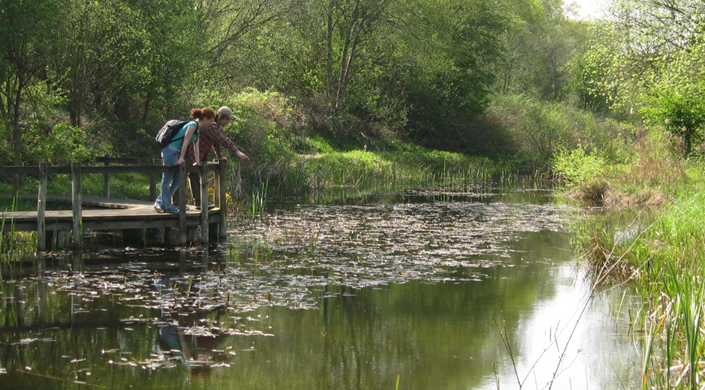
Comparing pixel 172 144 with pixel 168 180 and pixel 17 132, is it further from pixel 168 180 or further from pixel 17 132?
pixel 17 132

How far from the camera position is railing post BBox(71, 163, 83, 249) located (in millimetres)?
13727

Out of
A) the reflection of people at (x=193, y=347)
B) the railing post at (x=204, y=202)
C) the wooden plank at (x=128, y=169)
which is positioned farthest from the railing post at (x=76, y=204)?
the reflection of people at (x=193, y=347)

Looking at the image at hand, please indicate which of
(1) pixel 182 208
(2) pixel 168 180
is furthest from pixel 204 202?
(2) pixel 168 180

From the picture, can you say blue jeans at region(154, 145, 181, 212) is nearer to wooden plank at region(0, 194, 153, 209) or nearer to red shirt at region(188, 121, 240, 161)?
red shirt at region(188, 121, 240, 161)

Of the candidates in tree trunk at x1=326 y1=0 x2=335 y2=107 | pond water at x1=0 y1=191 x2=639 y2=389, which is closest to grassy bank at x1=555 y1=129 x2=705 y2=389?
pond water at x1=0 y1=191 x2=639 y2=389

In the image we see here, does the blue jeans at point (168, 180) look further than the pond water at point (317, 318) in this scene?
Yes

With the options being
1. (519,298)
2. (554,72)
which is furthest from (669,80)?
(554,72)

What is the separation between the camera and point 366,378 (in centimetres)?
797

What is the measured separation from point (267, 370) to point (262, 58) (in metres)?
25.8

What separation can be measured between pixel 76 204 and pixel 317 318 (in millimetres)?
5773

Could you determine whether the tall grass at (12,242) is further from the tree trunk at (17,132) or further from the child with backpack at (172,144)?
the tree trunk at (17,132)

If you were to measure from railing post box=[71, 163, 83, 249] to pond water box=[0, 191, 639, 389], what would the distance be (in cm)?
46

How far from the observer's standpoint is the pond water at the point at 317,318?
7.92 m

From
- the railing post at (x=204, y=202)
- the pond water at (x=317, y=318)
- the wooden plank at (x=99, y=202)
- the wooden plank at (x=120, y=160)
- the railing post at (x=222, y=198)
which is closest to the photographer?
the pond water at (x=317, y=318)
